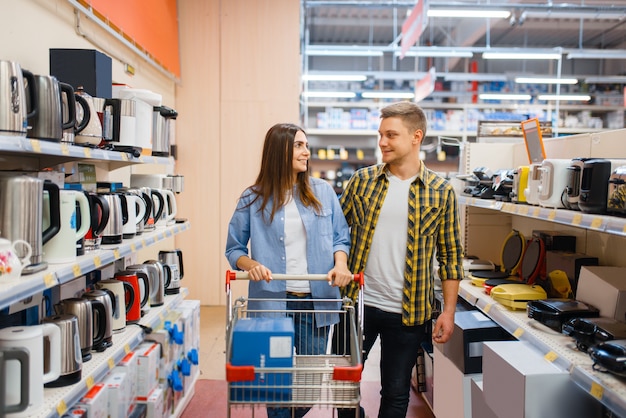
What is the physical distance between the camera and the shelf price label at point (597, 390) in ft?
5.43

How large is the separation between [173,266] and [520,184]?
217 centimetres

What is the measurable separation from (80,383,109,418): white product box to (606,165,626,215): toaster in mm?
2107

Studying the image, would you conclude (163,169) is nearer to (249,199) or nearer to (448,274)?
(249,199)

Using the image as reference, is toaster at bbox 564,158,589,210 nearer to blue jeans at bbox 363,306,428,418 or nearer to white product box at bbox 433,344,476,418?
blue jeans at bbox 363,306,428,418

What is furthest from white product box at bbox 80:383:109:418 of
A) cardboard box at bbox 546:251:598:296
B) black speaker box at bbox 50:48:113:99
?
cardboard box at bbox 546:251:598:296

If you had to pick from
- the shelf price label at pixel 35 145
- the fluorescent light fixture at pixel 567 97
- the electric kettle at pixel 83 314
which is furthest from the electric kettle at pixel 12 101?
the fluorescent light fixture at pixel 567 97

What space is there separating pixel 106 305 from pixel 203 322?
3.32 metres

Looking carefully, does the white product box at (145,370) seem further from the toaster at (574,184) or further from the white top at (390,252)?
the toaster at (574,184)

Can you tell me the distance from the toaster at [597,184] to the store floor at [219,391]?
165 centimetres

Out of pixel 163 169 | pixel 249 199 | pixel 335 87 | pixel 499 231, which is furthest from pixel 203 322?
pixel 335 87

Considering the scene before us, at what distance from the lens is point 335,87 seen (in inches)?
467

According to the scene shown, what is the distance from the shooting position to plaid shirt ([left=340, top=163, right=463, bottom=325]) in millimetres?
2314

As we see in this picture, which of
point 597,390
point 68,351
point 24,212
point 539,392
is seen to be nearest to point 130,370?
point 68,351

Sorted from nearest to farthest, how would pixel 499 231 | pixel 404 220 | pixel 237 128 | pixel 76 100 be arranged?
pixel 76 100
pixel 404 220
pixel 499 231
pixel 237 128
